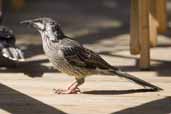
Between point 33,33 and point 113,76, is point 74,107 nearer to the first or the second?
point 113,76

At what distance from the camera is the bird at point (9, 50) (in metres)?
4.05

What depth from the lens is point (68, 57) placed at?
3459mm

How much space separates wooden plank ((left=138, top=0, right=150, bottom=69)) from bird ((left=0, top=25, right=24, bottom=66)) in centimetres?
74

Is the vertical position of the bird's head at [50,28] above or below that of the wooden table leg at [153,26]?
above

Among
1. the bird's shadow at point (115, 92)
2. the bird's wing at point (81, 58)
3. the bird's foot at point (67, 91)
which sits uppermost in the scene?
the bird's wing at point (81, 58)

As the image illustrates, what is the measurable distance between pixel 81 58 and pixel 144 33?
0.69 meters

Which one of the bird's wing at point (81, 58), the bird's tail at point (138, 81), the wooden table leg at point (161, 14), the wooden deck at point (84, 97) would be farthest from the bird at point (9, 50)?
the wooden table leg at point (161, 14)

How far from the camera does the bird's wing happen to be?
3465mm

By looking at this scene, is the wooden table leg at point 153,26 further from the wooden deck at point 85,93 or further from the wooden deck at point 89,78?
the wooden deck at point 85,93

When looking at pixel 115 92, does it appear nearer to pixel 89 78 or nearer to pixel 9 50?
pixel 89 78

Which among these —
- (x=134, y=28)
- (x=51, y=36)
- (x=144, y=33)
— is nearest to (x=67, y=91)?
(x=51, y=36)

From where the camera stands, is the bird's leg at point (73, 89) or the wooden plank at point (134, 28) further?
the wooden plank at point (134, 28)

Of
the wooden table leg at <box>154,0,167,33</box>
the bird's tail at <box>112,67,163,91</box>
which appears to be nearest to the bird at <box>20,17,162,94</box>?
the bird's tail at <box>112,67,163,91</box>

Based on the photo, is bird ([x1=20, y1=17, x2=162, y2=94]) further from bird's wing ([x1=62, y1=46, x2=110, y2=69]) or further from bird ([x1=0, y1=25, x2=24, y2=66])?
bird ([x1=0, y1=25, x2=24, y2=66])
